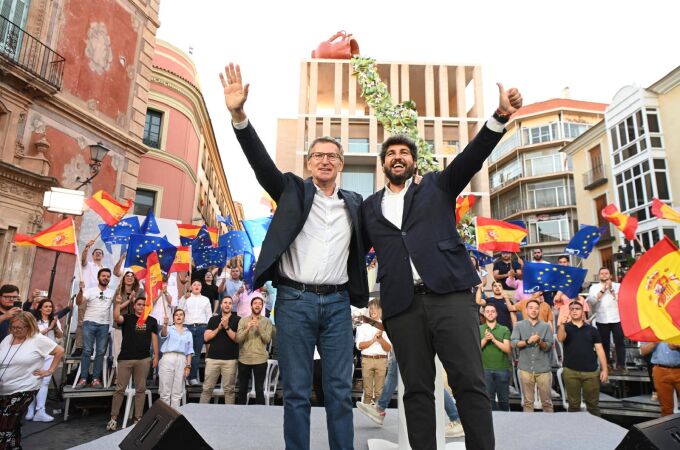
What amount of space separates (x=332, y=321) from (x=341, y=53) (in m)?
33.9

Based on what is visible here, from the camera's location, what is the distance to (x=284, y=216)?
2.84 meters

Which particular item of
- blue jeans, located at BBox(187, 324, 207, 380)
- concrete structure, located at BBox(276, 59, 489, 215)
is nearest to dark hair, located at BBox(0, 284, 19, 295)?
blue jeans, located at BBox(187, 324, 207, 380)

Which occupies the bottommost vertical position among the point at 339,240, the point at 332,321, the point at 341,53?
the point at 332,321

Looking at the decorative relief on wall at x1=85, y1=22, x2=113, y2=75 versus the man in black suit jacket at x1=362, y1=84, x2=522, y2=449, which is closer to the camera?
the man in black suit jacket at x1=362, y1=84, x2=522, y2=449

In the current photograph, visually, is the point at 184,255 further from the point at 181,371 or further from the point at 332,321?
the point at 332,321

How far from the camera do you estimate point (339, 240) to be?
2.91 meters

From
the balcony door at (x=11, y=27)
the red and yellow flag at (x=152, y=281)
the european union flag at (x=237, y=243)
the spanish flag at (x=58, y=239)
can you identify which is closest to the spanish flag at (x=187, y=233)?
the european union flag at (x=237, y=243)

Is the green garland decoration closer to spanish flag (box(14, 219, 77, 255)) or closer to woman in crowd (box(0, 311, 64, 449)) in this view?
woman in crowd (box(0, 311, 64, 449))

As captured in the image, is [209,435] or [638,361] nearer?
[209,435]

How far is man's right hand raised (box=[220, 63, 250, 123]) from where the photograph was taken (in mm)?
2768

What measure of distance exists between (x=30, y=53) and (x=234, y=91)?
45.6ft

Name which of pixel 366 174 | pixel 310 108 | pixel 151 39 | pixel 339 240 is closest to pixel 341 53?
pixel 310 108

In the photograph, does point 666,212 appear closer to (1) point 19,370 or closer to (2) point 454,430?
(2) point 454,430

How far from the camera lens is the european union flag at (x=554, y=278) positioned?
8070 millimetres
